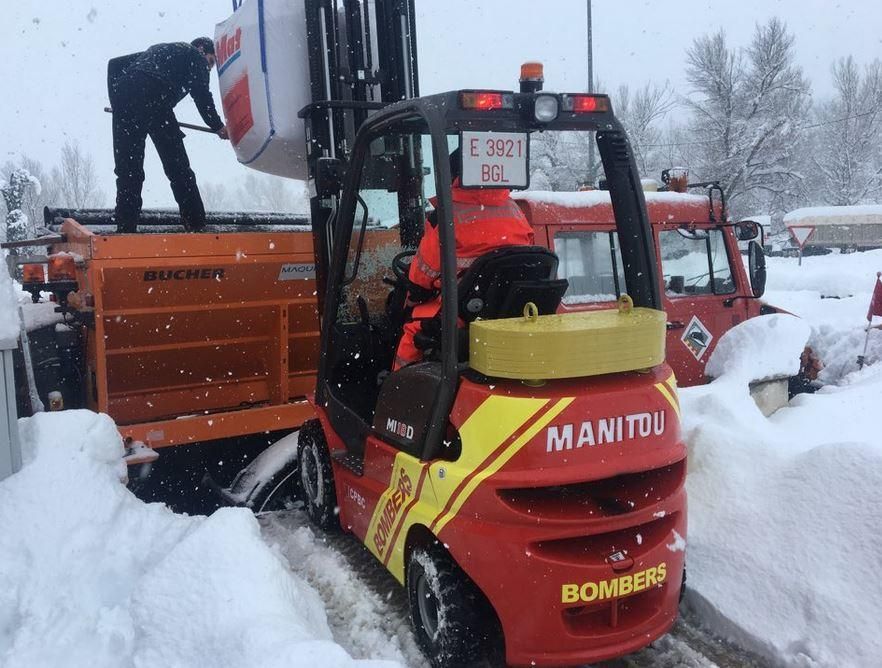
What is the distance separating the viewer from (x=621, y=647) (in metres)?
2.57

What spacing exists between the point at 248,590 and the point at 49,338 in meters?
2.97

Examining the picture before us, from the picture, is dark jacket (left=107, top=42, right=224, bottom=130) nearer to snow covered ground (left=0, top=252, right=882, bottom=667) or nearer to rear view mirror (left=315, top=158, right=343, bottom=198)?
rear view mirror (left=315, top=158, right=343, bottom=198)

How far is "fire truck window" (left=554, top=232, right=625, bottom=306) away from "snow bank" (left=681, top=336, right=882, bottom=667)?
1.38 meters

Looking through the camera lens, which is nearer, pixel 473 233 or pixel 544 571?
pixel 544 571

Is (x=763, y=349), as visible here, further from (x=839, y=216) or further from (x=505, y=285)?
(x=839, y=216)

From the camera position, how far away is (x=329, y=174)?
3.72 metres

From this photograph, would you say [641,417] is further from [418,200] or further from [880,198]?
[880,198]

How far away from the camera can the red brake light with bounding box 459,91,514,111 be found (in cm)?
268

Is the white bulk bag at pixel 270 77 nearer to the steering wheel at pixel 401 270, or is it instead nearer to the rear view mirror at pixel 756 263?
the steering wheel at pixel 401 270

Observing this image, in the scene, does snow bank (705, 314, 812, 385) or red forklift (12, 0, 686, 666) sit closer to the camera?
red forklift (12, 0, 686, 666)

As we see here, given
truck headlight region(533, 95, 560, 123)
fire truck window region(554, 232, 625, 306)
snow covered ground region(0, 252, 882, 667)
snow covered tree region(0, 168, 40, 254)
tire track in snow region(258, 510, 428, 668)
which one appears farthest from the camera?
snow covered tree region(0, 168, 40, 254)

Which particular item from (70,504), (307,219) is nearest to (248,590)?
(70,504)

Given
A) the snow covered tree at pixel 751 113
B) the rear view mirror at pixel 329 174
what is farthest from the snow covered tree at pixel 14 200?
the snow covered tree at pixel 751 113

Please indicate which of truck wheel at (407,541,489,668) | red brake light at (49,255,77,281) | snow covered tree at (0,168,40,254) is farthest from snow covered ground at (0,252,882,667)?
snow covered tree at (0,168,40,254)
